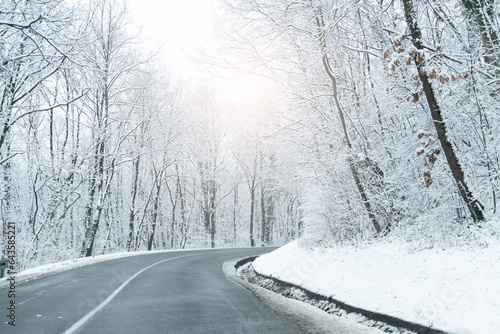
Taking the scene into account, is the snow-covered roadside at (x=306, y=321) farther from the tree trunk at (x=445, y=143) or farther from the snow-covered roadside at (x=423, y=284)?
the tree trunk at (x=445, y=143)

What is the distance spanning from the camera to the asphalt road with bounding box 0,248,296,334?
19.0 feet

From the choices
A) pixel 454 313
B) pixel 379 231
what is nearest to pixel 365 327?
pixel 454 313

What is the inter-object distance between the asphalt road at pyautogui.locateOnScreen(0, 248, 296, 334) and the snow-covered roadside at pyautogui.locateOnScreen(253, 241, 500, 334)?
160 centimetres

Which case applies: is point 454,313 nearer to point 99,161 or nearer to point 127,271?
point 127,271

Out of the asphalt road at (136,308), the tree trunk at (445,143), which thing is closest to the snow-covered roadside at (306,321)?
the asphalt road at (136,308)

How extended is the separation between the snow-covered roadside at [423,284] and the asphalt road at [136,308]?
160cm

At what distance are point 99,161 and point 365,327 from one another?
22696mm

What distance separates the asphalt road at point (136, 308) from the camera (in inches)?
228

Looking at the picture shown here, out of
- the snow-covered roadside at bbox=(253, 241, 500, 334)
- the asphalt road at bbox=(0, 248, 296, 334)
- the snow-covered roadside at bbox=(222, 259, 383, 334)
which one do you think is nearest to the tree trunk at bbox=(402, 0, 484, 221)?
the snow-covered roadside at bbox=(253, 241, 500, 334)

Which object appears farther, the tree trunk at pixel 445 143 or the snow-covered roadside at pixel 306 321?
the tree trunk at pixel 445 143

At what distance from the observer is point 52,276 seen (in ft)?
39.9

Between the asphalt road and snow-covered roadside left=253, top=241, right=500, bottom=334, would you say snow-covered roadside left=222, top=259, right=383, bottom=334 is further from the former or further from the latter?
snow-covered roadside left=253, top=241, right=500, bottom=334

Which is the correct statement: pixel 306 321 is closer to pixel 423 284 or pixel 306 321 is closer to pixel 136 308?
pixel 423 284

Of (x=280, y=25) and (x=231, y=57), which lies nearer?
(x=280, y=25)
